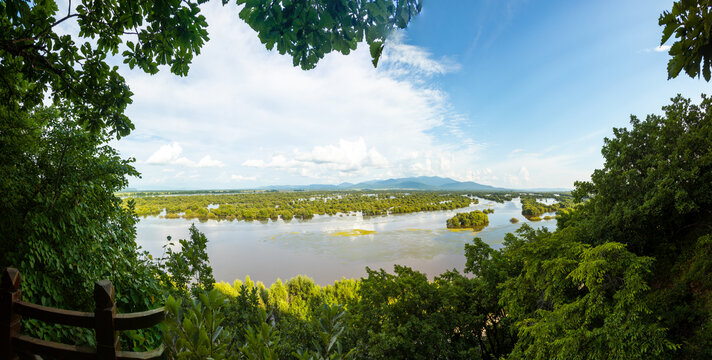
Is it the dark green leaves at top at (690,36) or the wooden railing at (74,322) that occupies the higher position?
the dark green leaves at top at (690,36)

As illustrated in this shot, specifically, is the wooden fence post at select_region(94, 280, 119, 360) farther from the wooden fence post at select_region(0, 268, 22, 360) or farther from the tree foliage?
the tree foliage

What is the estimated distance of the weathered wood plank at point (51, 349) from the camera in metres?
1.27

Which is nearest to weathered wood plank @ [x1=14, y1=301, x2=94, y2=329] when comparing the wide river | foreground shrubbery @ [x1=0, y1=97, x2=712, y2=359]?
foreground shrubbery @ [x1=0, y1=97, x2=712, y2=359]

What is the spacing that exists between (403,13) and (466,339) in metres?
8.96

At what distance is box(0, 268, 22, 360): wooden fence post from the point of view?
1.50 m

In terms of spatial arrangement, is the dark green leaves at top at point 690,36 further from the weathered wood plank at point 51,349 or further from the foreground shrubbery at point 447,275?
the weathered wood plank at point 51,349

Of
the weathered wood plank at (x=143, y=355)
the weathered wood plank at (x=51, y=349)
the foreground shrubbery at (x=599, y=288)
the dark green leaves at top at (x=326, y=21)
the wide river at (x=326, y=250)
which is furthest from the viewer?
the wide river at (x=326, y=250)

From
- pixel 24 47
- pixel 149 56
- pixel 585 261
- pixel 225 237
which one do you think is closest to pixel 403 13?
pixel 149 56

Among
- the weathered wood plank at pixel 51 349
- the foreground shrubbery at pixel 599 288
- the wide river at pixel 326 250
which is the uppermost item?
the weathered wood plank at pixel 51 349

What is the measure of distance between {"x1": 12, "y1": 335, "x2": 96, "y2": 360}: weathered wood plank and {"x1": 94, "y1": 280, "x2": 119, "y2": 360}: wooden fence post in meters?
0.11

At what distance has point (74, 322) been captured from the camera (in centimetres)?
127

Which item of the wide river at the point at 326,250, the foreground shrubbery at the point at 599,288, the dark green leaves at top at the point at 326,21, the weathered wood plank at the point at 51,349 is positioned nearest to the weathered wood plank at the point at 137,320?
the weathered wood plank at the point at 51,349

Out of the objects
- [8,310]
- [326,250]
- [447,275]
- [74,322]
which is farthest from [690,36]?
[326,250]

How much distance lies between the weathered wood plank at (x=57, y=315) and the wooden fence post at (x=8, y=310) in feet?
0.14
